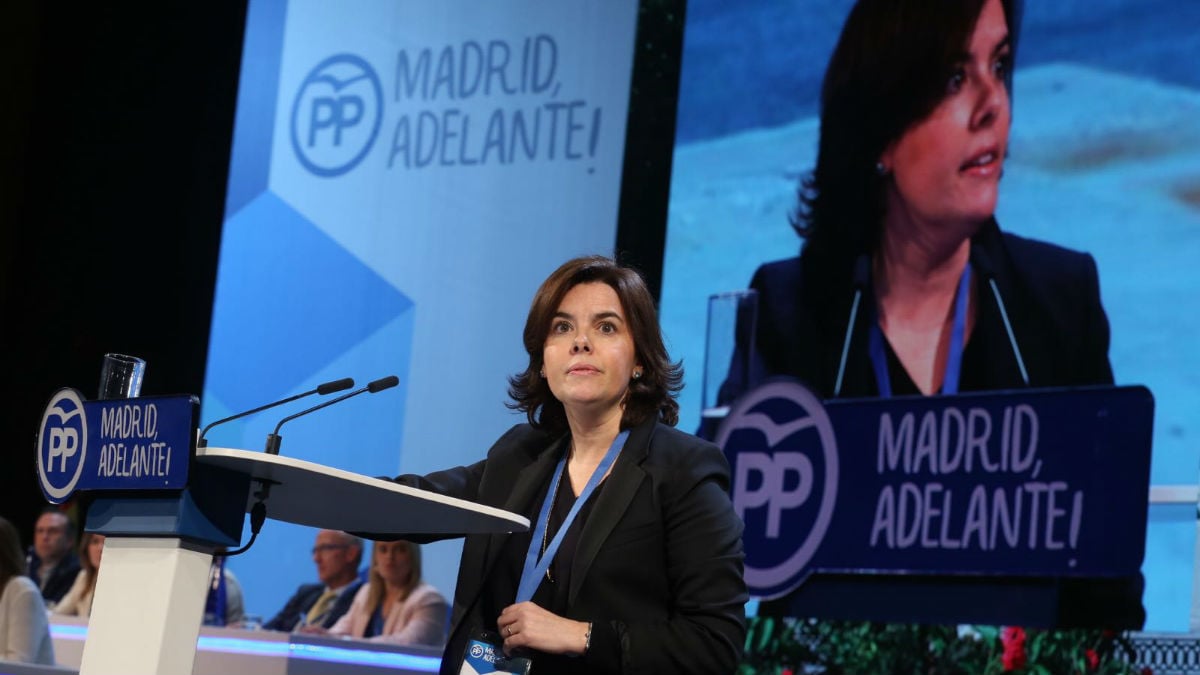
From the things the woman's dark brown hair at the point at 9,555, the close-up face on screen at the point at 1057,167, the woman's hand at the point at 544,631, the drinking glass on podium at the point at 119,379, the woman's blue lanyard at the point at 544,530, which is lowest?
the woman's dark brown hair at the point at 9,555

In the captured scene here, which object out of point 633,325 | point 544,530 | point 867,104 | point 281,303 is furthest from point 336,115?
point 544,530

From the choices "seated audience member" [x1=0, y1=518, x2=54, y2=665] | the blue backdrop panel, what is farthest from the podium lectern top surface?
the blue backdrop panel

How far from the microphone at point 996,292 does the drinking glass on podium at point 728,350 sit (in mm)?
766

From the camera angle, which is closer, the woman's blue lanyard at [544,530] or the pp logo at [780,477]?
the woman's blue lanyard at [544,530]

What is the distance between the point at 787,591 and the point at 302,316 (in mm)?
2547

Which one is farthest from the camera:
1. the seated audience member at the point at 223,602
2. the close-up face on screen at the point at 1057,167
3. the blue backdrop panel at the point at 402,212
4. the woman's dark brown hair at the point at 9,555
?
the blue backdrop panel at the point at 402,212

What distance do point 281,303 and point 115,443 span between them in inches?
184

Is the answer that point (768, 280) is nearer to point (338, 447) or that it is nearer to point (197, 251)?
point (338, 447)

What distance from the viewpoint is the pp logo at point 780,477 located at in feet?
16.0

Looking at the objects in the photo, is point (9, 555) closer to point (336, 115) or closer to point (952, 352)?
point (336, 115)

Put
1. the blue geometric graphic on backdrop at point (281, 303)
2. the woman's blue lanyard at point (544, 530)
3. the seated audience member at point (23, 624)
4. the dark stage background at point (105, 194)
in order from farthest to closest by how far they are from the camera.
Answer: the dark stage background at point (105, 194), the blue geometric graphic on backdrop at point (281, 303), the seated audience member at point (23, 624), the woman's blue lanyard at point (544, 530)

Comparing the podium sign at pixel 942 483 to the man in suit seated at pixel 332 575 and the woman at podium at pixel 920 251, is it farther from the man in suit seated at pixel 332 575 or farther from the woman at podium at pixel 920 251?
the man in suit seated at pixel 332 575

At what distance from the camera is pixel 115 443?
70.5 inches

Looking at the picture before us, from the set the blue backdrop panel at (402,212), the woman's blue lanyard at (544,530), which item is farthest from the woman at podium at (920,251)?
the woman's blue lanyard at (544,530)
